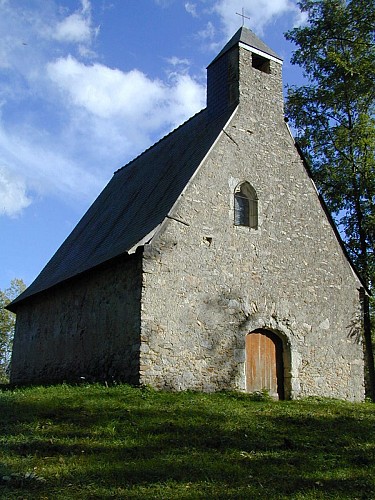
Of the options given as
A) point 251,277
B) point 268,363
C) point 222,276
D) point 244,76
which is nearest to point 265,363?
point 268,363

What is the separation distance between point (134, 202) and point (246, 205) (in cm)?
346

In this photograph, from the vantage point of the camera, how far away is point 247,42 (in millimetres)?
15312

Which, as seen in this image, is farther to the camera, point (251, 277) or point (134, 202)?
point (134, 202)

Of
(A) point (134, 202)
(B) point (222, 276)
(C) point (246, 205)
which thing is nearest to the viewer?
(B) point (222, 276)

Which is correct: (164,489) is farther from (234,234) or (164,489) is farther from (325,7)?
(325,7)

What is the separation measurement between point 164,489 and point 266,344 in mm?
7858

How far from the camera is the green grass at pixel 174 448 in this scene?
19.9 feet

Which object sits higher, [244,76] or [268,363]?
[244,76]

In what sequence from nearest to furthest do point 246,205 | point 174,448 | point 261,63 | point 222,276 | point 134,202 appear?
1. point 174,448
2. point 222,276
3. point 246,205
4. point 134,202
5. point 261,63

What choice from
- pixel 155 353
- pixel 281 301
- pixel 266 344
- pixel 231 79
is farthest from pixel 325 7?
pixel 155 353

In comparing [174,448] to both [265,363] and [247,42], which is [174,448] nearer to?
[265,363]

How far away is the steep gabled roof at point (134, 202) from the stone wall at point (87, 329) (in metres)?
0.46

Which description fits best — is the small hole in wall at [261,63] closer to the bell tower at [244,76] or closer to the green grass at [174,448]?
the bell tower at [244,76]

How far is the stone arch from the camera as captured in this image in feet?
42.8
